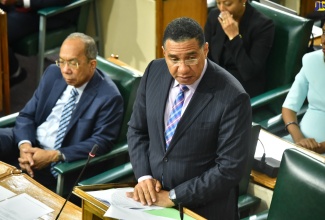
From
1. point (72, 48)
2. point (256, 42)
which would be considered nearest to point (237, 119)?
point (72, 48)

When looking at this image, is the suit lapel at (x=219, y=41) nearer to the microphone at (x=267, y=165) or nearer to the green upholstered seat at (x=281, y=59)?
the green upholstered seat at (x=281, y=59)

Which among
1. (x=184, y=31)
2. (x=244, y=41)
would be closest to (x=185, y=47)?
Result: (x=184, y=31)

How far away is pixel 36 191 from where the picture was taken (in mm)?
3139

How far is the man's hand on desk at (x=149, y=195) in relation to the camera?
268 centimetres

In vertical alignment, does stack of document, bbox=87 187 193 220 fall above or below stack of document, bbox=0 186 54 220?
above

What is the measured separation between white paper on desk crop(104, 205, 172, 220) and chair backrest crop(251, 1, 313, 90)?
6.47 feet

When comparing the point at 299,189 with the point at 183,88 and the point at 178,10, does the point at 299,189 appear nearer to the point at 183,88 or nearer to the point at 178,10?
the point at 183,88

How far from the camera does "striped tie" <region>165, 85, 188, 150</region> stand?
2801 millimetres

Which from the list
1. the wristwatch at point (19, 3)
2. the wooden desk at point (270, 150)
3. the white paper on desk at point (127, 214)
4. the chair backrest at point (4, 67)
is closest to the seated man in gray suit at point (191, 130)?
the white paper on desk at point (127, 214)

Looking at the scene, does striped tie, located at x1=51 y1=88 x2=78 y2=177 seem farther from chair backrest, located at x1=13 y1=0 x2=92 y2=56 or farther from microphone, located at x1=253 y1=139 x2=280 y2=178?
chair backrest, located at x1=13 y1=0 x2=92 y2=56

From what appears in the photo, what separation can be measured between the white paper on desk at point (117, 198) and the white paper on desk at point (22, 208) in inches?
15.6

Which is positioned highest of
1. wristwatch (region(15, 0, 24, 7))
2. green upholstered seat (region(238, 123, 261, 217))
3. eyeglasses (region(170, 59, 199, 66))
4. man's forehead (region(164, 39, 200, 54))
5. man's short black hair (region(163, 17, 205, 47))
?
man's short black hair (region(163, 17, 205, 47))

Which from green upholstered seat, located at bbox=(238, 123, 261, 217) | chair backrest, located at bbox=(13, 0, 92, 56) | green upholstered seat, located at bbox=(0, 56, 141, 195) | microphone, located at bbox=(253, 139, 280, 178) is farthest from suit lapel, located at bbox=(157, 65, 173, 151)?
chair backrest, located at bbox=(13, 0, 92, 56)

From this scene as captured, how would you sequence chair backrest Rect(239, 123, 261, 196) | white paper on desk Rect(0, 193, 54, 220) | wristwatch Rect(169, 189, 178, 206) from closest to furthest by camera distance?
wristwatch Rect(169, 189, 178, 206), white paper on desk Rect(0, 193, 54, 220), chair backrest Rect(239, 123, 261, 196)
